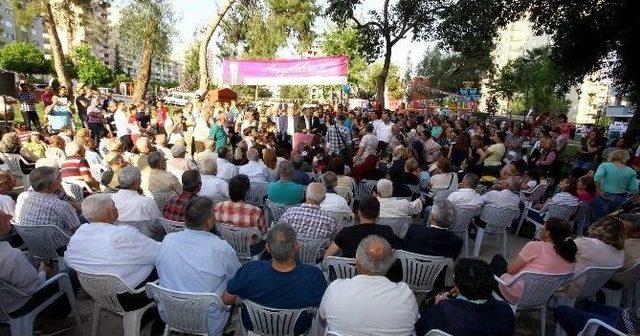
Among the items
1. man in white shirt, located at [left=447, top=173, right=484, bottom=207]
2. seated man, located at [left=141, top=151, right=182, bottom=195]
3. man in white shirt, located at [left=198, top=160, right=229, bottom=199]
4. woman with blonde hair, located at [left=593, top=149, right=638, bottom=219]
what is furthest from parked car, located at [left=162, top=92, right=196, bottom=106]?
woman with blonde hair, located at [left=593, top=149, right=638, bottom=219]

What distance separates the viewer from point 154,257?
327 cm

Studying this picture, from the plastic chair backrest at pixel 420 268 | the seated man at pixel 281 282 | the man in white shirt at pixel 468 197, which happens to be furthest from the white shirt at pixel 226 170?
the seated man at pixel 281 282

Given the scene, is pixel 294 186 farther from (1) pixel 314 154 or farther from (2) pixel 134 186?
(1) pixel 314 154

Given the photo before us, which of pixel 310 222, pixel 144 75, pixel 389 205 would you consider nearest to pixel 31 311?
pixel 310 222

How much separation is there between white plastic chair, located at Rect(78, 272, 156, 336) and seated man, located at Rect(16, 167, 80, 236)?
1179 millimetres

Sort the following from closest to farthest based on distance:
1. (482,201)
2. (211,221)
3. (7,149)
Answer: (211,221)
(482,201)
(7,149)

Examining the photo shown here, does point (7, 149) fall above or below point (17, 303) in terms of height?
above

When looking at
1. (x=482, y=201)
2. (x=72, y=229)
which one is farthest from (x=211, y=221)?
(x=482, y=201)

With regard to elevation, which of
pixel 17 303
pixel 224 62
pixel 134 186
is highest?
pixel 224 62

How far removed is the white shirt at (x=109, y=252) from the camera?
309cm

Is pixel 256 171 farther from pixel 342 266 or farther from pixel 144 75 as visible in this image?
pixel 144 75

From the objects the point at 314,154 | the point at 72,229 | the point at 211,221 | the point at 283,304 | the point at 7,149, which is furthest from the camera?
the point at 314,154

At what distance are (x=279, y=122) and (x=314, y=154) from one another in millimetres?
4397

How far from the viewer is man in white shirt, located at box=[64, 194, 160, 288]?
3.09 metres
